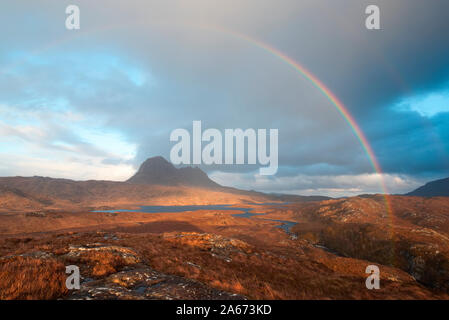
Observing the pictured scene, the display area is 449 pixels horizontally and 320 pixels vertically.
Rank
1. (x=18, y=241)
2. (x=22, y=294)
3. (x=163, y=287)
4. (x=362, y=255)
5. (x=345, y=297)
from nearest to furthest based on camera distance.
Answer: (x=22, y=294) → (x=163, y=287) → (x=345, y=297) → (x=18, y=241) → (x=362, y=255)

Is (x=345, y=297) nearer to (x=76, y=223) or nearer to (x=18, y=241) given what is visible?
(x=18, y=241)

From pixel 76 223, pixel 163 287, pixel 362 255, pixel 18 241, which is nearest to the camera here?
pixel 163 287

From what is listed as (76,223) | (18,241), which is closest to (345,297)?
(18,241)

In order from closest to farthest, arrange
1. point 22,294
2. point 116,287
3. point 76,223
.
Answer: point 22,294
point 116,287
point 76,223

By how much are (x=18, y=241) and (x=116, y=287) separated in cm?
2609

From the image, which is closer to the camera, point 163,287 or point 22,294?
point 22,294

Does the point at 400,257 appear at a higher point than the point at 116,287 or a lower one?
lower

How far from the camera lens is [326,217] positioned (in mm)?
106750

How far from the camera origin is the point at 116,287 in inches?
385
